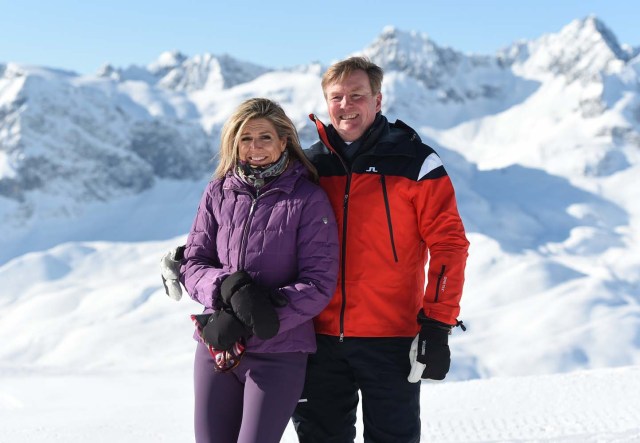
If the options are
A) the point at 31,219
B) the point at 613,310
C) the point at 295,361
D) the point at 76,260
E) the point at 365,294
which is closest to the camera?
the point at 295,361

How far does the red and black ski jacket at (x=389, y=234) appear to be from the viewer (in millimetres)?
4180

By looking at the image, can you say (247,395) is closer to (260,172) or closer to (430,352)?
(430,352)

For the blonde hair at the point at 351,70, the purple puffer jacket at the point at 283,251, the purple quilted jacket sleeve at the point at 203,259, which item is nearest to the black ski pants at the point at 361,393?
the purple puffer jacket at the point at 283,251

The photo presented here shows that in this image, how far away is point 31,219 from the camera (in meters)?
143

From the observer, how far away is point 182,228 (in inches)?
5276

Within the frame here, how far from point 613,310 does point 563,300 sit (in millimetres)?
6151

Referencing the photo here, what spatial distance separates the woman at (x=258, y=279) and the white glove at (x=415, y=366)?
59 centimetres

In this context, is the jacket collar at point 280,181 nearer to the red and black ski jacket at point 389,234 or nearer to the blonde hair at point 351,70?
the red and black ski jacket at point 389,234

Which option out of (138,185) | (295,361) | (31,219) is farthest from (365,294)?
(138,185)

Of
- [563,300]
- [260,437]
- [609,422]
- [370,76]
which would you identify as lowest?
[563,300]

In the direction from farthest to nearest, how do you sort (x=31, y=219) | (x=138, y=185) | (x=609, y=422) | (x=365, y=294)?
(x=138, y=185), (x=31, y=219), (x=609, y=422), (x=365, y=294)

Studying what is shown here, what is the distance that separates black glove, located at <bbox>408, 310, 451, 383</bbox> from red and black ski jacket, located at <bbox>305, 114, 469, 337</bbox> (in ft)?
0.33

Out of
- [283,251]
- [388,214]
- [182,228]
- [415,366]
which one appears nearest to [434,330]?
[415,366]

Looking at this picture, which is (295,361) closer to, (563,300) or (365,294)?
(365,294)
